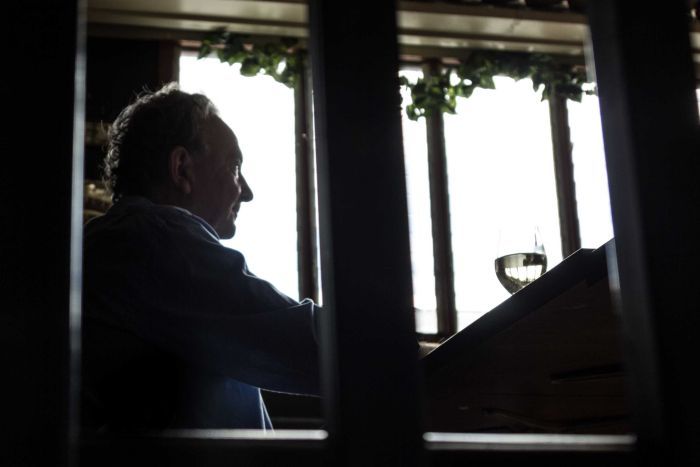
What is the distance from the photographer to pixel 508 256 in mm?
2039

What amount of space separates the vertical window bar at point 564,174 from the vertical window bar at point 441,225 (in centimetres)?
55

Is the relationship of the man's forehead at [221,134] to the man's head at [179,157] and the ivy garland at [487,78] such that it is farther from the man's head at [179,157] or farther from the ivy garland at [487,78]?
the ivy garland at [487,78]

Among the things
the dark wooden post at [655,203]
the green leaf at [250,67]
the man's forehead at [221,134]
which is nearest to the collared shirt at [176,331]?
the man's forehead at [221,134]

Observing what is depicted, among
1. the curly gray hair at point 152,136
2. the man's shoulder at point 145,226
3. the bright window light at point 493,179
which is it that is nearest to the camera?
the man's shoulder at point 145,226

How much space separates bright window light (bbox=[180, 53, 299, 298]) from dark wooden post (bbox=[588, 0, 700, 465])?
344 cm

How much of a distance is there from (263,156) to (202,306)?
8.90ft

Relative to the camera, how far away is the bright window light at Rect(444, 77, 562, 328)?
4090 millimetres

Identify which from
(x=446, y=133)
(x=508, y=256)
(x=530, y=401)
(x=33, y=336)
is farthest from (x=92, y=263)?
(x=446, y=133)

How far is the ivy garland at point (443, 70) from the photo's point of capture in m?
4.07

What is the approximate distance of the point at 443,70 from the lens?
4387mm

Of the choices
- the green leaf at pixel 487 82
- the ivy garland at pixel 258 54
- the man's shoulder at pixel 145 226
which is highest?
the ivy garland at pixel 258 54

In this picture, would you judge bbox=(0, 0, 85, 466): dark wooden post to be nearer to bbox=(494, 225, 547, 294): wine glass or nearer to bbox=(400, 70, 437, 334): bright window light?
bbox=(494, 225, 547, 294): wine glass

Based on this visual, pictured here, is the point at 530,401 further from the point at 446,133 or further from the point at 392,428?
the point at 446,133

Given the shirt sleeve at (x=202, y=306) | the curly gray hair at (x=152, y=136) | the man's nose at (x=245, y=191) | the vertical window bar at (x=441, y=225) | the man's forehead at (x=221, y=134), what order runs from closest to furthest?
the shirt sleeve at (x=202, y=306), the curly gray hair at (x=152, y=136), the man's forehead at (x=221, y=134), the man's nose at (x=245, y=191), the vertical window bar at (x=441, y=225)
